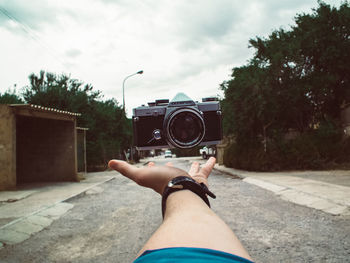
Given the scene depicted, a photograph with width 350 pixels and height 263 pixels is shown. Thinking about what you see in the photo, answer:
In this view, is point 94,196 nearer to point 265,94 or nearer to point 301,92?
point 265,94

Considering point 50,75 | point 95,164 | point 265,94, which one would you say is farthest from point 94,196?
point 50,75

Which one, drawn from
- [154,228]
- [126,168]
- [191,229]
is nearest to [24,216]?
[154,228]

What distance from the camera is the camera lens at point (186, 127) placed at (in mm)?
1631

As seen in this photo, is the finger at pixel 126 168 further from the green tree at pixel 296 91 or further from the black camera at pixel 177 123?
the green tree at pixel 296 91

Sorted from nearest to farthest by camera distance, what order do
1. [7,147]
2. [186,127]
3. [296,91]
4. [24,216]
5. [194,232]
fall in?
[194,232] < [186,127] < [24,216] < [7,147] < [296,91]

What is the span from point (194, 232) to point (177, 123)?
1.01m

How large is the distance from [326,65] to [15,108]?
15.6m

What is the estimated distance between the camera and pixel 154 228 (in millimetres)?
4633

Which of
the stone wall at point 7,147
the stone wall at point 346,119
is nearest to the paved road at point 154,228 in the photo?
the stone wall at point 7,147

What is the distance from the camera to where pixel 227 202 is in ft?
22.4

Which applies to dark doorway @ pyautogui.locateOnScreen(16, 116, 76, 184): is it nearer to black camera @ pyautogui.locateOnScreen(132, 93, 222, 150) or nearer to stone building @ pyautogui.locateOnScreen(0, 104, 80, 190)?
stone building @ pyautogui.locateOnScreen(0, 104, 80, 190)

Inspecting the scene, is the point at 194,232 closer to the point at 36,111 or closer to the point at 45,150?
the point at 36,111

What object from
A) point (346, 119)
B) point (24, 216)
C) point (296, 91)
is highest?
point (296, 91)

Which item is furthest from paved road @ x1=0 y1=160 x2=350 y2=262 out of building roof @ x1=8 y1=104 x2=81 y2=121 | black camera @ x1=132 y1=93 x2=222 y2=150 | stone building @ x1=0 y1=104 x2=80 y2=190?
stone building @ x1=0 y1=104 x2=80 y2=190
